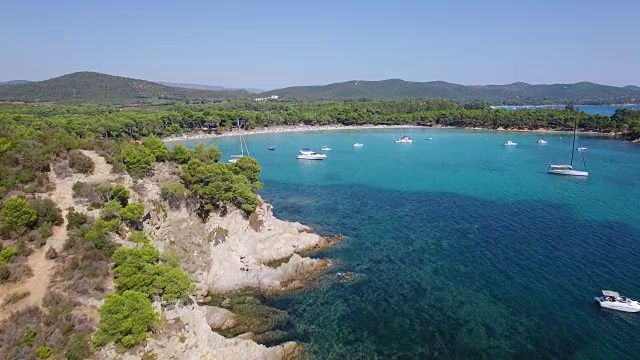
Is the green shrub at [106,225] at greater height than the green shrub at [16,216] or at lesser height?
lesser

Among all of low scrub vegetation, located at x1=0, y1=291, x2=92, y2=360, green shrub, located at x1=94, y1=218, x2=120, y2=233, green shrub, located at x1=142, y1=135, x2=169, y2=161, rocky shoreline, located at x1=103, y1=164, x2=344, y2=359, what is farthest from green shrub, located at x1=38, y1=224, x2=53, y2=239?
green shrub, located at x1=142, y1=135, x2=169, y2=161

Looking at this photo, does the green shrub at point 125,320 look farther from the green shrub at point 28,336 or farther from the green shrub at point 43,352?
the green shrub at point 28,336

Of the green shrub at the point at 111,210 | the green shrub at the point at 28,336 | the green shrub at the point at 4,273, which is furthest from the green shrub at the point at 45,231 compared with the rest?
the green shrub at the point at 28,336

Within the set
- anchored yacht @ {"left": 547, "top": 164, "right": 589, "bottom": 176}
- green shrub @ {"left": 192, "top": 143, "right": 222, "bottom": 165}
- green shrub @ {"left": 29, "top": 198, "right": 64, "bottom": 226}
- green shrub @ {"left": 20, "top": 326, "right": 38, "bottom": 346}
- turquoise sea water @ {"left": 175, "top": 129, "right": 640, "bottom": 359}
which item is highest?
green shrub @ {"left": 192, "top": 143, "right": 222, "bottom": 165}

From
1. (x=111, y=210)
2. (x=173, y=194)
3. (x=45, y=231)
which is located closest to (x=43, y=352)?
(x=45, y=231)

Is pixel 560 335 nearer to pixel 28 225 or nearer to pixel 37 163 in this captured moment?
pixel 28 225

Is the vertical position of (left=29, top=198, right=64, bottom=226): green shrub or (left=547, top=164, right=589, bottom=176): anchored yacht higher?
(left=29, top=198, right=64, bottom=226): green shrub

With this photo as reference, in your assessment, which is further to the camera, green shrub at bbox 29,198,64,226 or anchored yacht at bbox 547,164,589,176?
anchored yacht at bbox 547,164,589,176

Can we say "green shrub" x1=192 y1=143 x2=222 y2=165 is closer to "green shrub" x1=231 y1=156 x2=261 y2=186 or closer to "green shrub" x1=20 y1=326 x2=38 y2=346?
"green shrub" x1=231 y1=156 x2=261 y2=186
